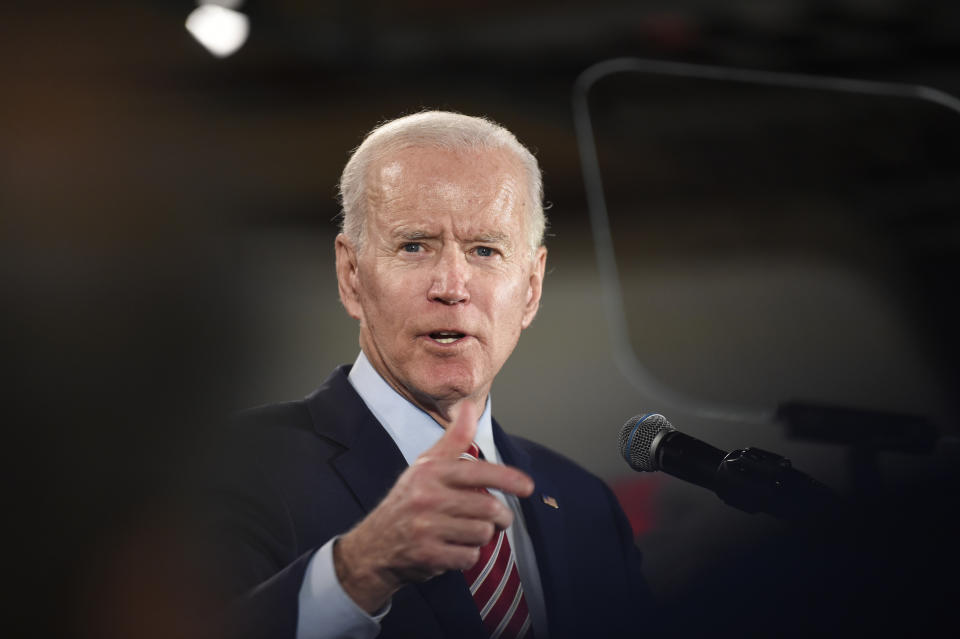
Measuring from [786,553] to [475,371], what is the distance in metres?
0.43

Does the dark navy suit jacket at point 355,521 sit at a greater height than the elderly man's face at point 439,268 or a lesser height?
lesser

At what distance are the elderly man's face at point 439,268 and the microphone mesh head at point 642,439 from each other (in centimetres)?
17

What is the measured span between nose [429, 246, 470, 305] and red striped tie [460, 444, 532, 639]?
18 centimetres

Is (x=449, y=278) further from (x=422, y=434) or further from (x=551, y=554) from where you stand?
(x=551, y=554)

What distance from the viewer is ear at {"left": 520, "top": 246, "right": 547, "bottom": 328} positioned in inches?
38.2

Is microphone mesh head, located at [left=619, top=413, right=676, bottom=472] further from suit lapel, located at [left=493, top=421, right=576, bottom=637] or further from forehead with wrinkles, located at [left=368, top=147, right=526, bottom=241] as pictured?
forehead with wrinkles, located at [left=368, top=147, right=526, bottom=241]

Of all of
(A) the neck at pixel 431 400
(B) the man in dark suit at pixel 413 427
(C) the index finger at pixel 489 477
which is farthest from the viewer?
(A) the neck at pixel 431 400

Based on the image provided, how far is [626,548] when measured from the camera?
1.04 metres

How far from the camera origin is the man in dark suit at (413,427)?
2.61ft

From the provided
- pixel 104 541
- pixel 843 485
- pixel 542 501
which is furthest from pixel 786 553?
pixel 104 541

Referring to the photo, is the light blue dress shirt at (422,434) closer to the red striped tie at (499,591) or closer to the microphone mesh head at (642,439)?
the red striped tie at (499,591)

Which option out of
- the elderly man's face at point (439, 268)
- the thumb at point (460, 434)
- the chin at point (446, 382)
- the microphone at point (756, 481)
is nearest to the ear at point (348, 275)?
the elderly man's face at point (439, 268)

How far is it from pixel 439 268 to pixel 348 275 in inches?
4.8

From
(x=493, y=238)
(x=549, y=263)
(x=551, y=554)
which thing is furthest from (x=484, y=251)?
(x=551, y=554)
